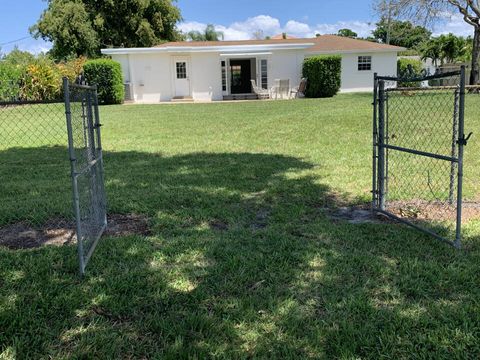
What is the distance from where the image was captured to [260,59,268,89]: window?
2373 cm

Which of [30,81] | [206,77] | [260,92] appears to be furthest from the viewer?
[206,77]

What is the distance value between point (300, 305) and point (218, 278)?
25.9 inches

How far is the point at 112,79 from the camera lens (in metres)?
20.6

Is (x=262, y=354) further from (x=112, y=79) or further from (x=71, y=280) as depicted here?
(x=112, y=79)

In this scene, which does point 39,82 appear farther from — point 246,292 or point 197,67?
point 246,292

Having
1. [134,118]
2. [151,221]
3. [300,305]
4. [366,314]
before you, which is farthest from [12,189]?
[134,118]

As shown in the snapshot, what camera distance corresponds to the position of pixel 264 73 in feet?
78.2

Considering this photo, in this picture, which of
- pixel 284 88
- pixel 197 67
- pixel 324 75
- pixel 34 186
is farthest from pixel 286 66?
pixel 34 186

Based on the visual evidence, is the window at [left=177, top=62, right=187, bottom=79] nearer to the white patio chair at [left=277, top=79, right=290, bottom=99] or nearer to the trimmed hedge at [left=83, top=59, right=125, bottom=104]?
the trimmed hedge at [left=83, top=59, right=125, bottom=104]

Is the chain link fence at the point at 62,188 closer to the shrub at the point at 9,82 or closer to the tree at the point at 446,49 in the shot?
the shrub at the point at 9,82

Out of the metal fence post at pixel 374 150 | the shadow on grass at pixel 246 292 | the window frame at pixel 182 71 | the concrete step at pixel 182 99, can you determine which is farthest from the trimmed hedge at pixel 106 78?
the metal fence post at pixel 374 150

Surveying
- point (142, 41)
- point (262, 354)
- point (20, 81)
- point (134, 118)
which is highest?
point (142, 41)

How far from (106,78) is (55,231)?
17.4 metres

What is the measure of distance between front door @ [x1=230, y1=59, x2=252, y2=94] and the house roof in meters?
1.22
